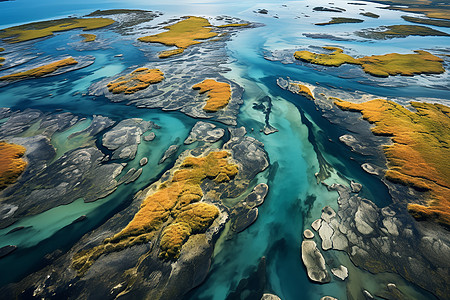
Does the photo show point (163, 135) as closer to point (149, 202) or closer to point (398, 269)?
point (149, 202)

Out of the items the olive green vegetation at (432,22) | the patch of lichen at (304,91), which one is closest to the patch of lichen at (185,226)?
the patch of lichen at (304,91)

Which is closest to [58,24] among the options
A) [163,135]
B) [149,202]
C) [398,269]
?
[163,135]

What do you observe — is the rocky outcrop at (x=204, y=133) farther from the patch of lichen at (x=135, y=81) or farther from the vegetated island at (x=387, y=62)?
the vegetated island at (x=387, y=62)

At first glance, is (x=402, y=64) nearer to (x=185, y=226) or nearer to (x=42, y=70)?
(x=185, y=226)

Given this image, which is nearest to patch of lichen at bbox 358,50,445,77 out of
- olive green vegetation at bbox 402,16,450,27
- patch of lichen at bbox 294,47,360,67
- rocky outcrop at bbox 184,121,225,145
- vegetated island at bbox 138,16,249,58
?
patch of lichen at bbox 294,47,360,67

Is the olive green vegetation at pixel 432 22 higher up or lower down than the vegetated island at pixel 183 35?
higher up

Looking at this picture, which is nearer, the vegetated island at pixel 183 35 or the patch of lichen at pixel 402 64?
the patch of lichen at pixel 402 64

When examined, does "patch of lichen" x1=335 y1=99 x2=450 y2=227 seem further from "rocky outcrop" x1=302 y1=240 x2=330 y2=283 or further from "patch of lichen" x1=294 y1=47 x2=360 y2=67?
"patch of lichen" x1=294 y1=47 x2=360 y2=67

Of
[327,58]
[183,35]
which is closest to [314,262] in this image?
[327,58]
